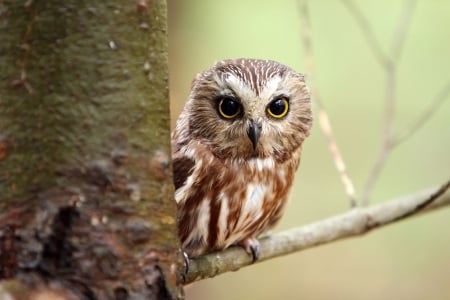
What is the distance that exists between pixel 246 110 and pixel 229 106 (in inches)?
3.6

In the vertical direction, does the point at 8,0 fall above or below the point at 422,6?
above

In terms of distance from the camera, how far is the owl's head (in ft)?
10.0

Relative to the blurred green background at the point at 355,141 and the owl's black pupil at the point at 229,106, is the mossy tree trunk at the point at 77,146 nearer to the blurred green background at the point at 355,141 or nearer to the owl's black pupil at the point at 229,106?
the owl's black pupil at the point at 229,106

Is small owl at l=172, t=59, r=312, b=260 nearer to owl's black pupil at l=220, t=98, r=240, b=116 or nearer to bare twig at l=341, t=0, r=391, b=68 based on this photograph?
owl's black pupil at l=220, t=98, r=240, b=116

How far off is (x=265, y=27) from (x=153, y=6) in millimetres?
5089

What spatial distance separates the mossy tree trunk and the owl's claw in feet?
3.92

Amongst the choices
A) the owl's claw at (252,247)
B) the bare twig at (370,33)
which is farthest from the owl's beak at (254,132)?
the bare twig at (370,33)

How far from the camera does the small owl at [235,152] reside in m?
2.99

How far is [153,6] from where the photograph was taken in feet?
5.74

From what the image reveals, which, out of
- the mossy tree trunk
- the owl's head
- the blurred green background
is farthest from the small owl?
the blurred green background

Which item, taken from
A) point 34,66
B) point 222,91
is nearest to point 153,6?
point 34,66

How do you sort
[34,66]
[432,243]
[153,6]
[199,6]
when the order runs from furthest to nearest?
1. [432,243]
2. [199,6]
3. [153,6]
4. [34,66]

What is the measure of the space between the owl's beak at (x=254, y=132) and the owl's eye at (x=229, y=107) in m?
0.09

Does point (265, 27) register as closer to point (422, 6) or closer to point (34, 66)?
point (422, 6)
